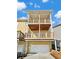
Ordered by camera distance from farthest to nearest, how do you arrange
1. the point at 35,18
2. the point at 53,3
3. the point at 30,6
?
1. the point at 35,18
2. the point at 30,6
3. the point at 53,3

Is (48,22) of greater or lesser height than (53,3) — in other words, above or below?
below
